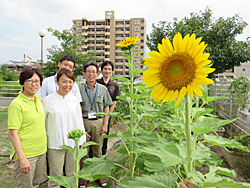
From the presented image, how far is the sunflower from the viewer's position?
66 cm

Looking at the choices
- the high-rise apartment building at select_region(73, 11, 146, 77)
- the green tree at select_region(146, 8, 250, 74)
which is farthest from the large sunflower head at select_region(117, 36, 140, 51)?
the high-rise apartment building at select_region(73, 11, 146, 77)

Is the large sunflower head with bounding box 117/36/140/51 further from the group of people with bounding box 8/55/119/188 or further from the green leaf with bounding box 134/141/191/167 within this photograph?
the green leaf with bounding box 134/141/191/167

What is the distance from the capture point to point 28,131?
170 cm

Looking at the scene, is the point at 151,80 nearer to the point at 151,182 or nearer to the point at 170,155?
the point at 170,155

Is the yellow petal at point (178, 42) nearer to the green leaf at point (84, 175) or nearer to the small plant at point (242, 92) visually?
the green leaf at point (84, 175)

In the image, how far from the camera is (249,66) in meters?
32.4

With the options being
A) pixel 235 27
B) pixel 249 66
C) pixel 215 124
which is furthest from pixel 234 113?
pixel 249 66

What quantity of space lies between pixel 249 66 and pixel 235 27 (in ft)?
93.7

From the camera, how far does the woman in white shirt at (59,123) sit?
1.88 meters

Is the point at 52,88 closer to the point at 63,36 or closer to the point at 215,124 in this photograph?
the point at 215,124

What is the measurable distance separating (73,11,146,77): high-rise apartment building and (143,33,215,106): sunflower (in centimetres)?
4282

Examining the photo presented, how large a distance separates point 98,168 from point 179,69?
3.21ft

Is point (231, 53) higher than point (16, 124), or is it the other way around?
point (231, 53)

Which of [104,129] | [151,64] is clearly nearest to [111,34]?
[104,129]
